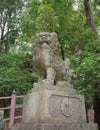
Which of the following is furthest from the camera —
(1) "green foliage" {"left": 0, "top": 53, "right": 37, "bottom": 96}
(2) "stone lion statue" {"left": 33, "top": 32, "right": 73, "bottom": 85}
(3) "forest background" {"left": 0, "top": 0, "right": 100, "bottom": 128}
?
(1) "green foliage" {"left": 0, "top": 53, "right": 37, "bottom": 96}

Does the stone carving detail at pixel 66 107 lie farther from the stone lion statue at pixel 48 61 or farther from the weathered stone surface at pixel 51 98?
the stone lion statue at pixel 48 61

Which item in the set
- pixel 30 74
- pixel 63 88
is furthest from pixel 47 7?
pixel 63 88

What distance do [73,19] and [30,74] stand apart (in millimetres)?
3381

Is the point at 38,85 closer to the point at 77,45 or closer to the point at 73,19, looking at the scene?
the point at 77,45

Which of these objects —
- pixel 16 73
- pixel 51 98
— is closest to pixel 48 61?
pixel 51 98

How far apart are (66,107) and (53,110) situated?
0.40 meters

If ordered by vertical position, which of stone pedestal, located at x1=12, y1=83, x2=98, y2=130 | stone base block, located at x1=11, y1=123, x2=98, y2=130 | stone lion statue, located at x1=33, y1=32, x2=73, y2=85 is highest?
stone lion statue, located at x1=33, y1=32, x2=73, y2=85

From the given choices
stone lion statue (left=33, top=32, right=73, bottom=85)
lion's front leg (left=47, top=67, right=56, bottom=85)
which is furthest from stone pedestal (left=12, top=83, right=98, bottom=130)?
stone lion statue (left=33, top=32, right=73, bottom=85)

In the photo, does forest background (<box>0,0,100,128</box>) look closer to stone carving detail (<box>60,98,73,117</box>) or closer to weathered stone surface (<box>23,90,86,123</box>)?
weathered stone surface (<box>23,90,86,123</box>)

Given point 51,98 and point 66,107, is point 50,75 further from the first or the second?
point 66,107

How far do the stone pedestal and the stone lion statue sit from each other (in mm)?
291

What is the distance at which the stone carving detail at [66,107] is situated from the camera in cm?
543

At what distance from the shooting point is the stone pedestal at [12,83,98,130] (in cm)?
506

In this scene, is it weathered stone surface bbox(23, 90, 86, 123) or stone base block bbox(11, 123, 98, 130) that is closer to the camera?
stone base block bbox(11, 123, 98, 130)
